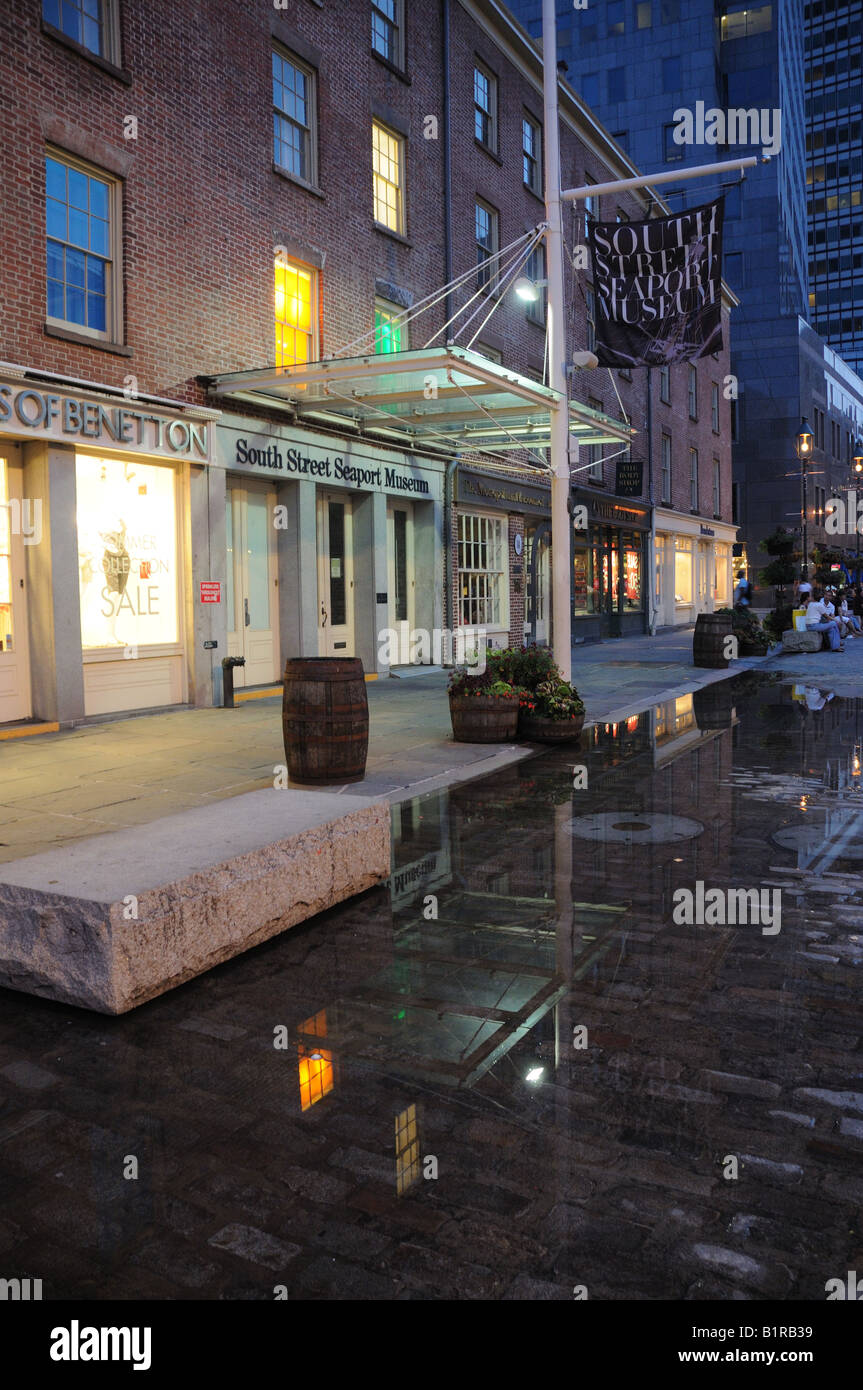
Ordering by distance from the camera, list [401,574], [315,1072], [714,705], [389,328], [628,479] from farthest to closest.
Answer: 1. [628,479]
2. [401,574]
3. [389,328]
4. [714,705]
5. [315,1072]

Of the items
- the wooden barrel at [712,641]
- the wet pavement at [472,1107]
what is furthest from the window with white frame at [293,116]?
the wet pavement at [472,1107]

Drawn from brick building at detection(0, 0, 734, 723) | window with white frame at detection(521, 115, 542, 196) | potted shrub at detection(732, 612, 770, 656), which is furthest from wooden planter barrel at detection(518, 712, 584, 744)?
window with white frame at detection(521, 115, 542, 196)

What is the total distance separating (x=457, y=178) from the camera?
68.2 feet

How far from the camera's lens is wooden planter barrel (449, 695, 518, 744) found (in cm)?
1145

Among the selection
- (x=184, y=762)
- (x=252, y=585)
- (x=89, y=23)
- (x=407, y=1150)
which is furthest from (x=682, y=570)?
(x=407, y=1150)

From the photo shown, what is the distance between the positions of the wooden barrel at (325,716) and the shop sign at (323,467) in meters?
6.93

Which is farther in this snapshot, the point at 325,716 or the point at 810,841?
the point at 325,716

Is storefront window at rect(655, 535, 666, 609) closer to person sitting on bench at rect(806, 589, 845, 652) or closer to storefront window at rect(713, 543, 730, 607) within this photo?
storefront window at rect(713, 543, 730, 607)

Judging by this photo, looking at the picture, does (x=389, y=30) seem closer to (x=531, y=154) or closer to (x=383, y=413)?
(x=531, y=154)

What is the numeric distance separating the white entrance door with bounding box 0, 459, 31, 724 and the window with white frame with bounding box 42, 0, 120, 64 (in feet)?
16.8

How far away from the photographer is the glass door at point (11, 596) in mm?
11953

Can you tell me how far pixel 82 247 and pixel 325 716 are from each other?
23.9ft

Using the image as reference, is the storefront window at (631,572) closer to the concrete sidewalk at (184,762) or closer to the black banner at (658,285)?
the concrete sidewalk at (184,762)

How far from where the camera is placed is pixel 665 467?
118 ft
